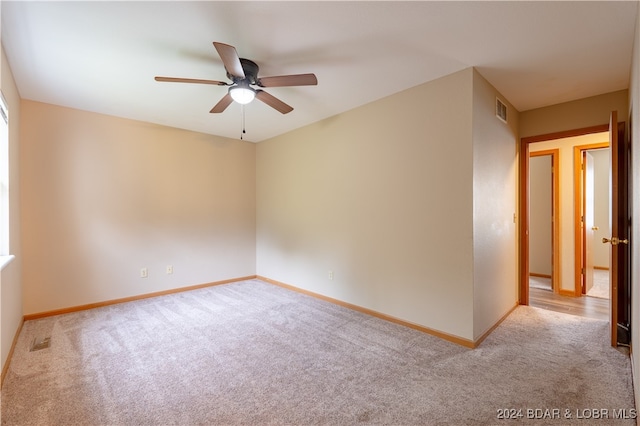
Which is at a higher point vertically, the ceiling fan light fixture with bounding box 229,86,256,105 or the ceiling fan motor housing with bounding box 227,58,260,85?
the ceiling fan motor housing with bounding box 227,58,260,85

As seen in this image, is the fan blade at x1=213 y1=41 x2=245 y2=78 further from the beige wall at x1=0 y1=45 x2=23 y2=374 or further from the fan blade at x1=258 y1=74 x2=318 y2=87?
the beige wall at x1=0 y1=45 x2=23 y2=374

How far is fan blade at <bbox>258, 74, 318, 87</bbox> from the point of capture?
2209 mm

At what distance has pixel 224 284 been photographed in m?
4.90

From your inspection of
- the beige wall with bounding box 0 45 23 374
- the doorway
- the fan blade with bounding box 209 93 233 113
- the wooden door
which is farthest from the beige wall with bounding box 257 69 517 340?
the beige wall with bounding box 0 45 23 374

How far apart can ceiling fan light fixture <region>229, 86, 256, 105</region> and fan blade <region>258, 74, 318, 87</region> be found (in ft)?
0.45

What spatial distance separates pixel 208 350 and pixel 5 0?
111 inches

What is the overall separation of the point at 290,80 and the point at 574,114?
3352mm

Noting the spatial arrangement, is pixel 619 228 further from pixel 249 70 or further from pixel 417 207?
pixel 249 70

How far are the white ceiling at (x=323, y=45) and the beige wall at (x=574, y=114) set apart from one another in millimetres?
137

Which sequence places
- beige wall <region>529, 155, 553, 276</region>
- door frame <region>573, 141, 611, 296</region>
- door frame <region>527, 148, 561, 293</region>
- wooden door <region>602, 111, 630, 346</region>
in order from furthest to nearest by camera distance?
beige wall <region>529, 155, 553, 276</region>
door frame <region>527, 148, 561, 293</region>
door frame <region>573, 141, 611, 296</region>
wooden door <region>602, 111, 630, 346</region>

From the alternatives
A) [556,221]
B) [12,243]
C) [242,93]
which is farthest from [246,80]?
[556,221]

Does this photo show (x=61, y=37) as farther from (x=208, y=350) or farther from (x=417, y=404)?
(x=417, y=404)

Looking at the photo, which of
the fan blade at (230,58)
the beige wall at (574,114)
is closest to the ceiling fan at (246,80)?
the fan blade at (230,58)

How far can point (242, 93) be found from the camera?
8.13 feet
